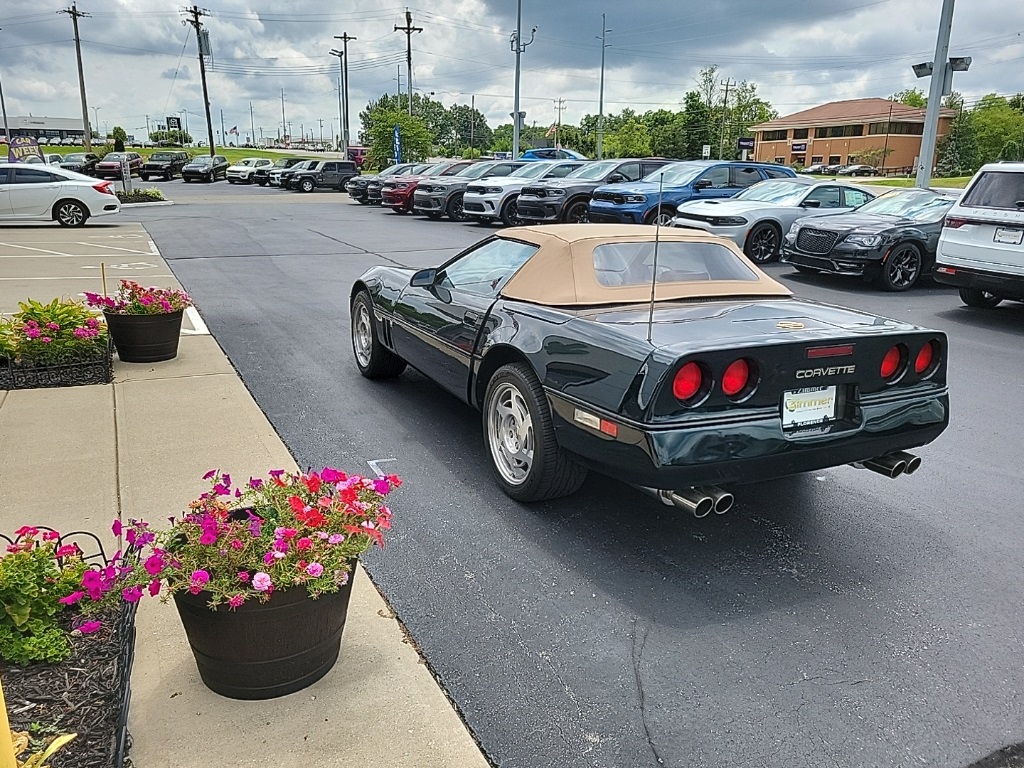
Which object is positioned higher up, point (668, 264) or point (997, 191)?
point (997, 191)

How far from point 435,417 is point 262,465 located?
4.67 ft

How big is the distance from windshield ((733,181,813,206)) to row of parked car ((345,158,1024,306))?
0.07ft

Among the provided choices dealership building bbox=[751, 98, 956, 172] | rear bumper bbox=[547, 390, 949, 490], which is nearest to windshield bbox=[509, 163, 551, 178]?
rear bumper bbox=[547, 390, 949, 490]

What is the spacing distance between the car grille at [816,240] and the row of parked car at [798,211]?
0.05ft

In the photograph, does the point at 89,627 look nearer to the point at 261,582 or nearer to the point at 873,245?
the point at 261,582

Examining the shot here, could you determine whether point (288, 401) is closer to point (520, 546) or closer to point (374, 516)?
point (520, 546)

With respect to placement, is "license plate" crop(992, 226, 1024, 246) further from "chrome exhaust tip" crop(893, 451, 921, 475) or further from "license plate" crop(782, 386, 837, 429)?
"license plate" crop(782, 386, 837, 429)

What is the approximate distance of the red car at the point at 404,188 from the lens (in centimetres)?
2564

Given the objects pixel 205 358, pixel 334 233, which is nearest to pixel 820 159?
pixel 334 233

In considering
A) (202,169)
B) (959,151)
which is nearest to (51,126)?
(202,169)

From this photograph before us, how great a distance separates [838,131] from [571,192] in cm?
8888

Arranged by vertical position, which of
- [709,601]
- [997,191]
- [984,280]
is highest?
Answer: [997,191]

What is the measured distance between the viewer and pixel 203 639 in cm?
261

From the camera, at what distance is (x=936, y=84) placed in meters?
18.2
